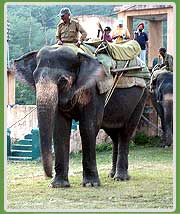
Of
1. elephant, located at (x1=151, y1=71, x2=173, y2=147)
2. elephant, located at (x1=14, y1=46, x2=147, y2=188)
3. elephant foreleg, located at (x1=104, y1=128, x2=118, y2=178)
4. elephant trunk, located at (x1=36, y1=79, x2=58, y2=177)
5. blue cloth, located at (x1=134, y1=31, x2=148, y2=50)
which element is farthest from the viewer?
Result: blue cloth, located at (x1=134, y1=31, x2=148, y2=50)

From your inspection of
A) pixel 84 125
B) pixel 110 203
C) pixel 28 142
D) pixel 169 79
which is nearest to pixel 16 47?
pixel 28 142

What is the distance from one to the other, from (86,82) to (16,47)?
2530mm

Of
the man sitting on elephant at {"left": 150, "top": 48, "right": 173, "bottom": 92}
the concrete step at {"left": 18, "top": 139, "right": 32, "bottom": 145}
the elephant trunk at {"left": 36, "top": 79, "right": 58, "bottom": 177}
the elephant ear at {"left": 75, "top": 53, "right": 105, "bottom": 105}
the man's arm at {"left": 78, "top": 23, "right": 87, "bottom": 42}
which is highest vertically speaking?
the man's arm at {"left": 78, "top": 23, "right": 87, "bottom": 42}

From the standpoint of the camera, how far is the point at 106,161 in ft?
29.3

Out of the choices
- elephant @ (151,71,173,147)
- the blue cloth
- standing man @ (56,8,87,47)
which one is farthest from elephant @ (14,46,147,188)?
the blue cloth

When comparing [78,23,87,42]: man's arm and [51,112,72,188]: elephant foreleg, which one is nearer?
[78,23,87,42]: man's arm

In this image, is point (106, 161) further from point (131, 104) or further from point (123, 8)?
point (123, 8)

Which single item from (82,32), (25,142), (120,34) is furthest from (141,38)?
(82,32)

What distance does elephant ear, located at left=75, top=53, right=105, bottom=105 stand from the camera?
22.2 feet

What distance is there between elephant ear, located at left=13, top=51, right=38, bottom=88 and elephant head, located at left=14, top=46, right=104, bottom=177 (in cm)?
14

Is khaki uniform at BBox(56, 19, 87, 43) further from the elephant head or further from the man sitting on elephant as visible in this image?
the man sitting on elephant

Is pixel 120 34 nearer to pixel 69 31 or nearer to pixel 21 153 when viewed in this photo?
pixel 69 31

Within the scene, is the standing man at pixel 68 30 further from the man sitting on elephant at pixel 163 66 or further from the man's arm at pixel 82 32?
the man sitting on elephant at pixel 163 66

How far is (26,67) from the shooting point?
719 cm
